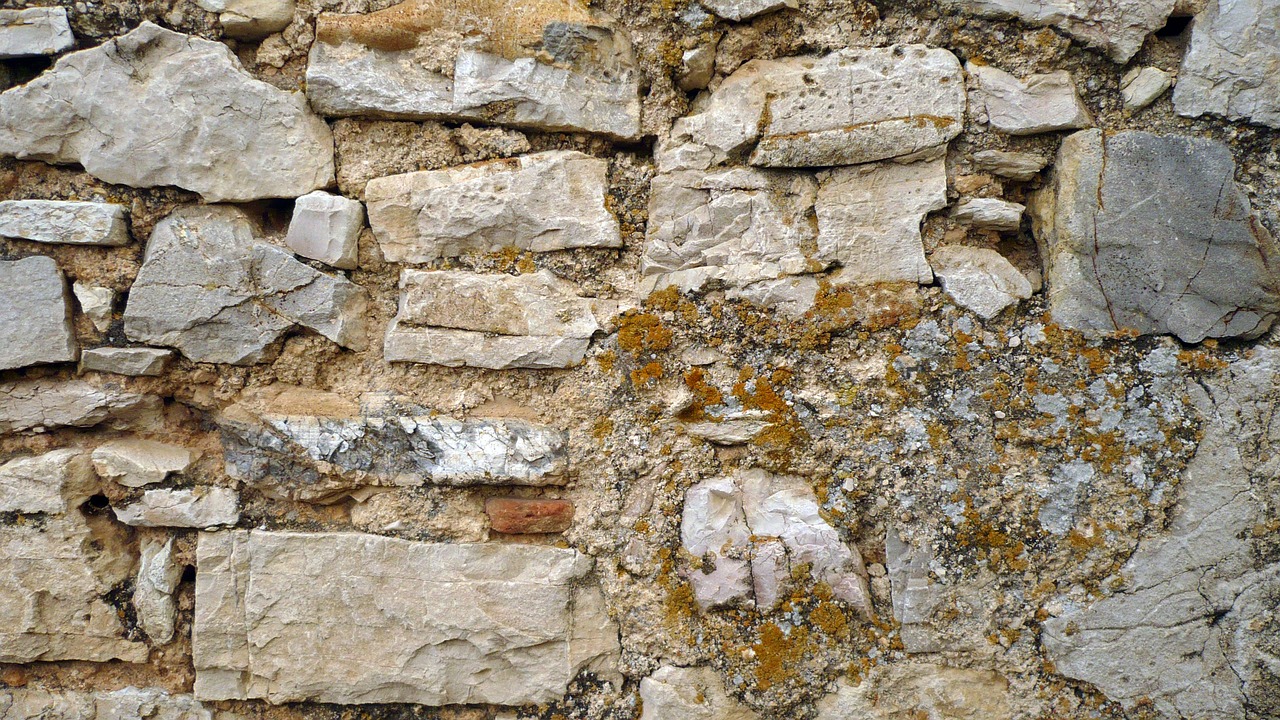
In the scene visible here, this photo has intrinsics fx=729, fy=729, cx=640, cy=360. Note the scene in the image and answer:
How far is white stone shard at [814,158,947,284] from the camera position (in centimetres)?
155

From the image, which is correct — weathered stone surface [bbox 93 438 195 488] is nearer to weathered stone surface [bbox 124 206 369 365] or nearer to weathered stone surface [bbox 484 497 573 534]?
weathered stone surface [bbox 124 206 369 365]

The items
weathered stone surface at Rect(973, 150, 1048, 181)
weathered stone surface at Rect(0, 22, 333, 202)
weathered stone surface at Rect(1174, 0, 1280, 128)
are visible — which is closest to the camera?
weathered stone surface at Rect(1174, 0, 1280, 128)

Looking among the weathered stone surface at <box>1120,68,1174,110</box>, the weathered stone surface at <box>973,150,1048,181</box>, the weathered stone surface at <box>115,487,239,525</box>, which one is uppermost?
the weathered stone surface at <box>1120,68,1174,110</box>

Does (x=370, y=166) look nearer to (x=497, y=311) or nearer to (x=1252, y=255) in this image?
(x=497, y=311)

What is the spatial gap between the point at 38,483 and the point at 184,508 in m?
0.33

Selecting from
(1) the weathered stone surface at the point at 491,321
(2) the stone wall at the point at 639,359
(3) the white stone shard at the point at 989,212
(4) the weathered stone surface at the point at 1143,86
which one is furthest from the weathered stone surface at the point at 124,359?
(4) the weathered stone surface at the point at 1143,86

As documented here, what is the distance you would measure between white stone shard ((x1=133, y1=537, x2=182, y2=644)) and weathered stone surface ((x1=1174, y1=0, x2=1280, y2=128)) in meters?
2.46

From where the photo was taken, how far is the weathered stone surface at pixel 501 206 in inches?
65.1

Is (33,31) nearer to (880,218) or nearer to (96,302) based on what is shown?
(96,302)

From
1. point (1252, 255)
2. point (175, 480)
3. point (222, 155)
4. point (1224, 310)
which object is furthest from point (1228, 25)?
point (175, 480)

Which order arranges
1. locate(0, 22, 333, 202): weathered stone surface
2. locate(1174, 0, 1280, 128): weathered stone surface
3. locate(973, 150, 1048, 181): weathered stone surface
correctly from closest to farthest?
1. locate(1174, 0, 1280, 128): weathered stone surface
2. locate(973, 150, 1048, 181): weathered stone surface
3. locate(0, 22, 333, 202): weathered stone surface

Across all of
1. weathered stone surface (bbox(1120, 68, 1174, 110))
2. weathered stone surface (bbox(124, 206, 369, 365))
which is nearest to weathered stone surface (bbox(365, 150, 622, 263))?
weathered stone surface (bbox(124, 206, 369, 365))

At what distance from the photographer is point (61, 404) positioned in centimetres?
170

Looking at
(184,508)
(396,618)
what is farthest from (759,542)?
(184,508)
